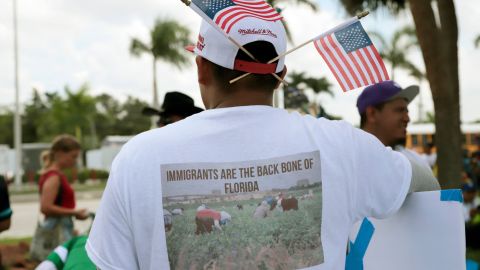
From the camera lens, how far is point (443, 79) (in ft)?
17.8

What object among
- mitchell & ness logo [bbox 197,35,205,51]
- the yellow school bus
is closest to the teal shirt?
mitchell & ness logo [bbox 197,35,205,51]

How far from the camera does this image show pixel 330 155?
5.08 ft

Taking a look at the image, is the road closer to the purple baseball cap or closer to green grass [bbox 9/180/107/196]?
green grass [bbox 9/180/107/196]

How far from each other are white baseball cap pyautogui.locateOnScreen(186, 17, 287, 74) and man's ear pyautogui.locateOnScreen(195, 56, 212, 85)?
0.8 inches

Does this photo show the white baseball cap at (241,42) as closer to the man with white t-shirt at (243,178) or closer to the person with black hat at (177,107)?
the man with white t-shirt at (243,178)

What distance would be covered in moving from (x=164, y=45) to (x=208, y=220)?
3149 cm

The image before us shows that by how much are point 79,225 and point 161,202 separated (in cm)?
1222

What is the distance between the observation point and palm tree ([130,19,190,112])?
32.2 meters

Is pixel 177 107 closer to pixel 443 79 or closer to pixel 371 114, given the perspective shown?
pixel 371 114

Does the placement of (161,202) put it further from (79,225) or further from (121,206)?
(79,225)

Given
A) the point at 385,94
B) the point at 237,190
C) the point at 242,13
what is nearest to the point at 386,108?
the point at 385,94

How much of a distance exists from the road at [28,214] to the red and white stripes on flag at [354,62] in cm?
791

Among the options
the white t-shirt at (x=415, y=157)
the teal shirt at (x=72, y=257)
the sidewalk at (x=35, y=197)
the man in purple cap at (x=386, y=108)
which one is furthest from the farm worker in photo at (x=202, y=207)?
the sidewalk at (x=35, y=197)

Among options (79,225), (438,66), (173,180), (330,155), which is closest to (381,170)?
(330,155)
